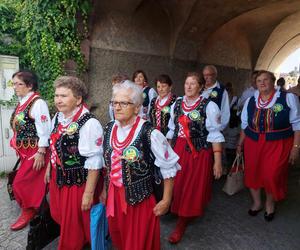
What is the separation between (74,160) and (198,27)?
225 inches

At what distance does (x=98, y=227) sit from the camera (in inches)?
87.3

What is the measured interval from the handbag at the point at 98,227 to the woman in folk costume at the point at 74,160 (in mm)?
104

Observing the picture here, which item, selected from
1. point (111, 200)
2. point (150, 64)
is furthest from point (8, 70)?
point (111, 200)

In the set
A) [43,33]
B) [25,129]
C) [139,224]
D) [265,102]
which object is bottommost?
[139,224]

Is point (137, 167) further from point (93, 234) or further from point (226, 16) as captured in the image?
point (226, 16)

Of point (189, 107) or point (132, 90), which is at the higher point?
point (132, 90)

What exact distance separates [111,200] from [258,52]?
899 cm

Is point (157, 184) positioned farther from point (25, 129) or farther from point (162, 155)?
point (25, 129)

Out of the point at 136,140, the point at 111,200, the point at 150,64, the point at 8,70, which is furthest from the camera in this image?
the point at 150,64

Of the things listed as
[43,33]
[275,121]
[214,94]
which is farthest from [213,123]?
[43,33]

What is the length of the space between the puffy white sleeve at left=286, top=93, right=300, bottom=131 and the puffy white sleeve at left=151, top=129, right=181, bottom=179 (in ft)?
6.30

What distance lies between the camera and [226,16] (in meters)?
7.17

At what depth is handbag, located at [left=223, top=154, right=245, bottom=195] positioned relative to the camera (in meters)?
3.96

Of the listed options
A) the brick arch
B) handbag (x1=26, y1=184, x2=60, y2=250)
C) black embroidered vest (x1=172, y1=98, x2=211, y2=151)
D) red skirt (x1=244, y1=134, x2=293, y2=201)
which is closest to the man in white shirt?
red skirt (x1=244, y1=134, x2=293, y2=201)
